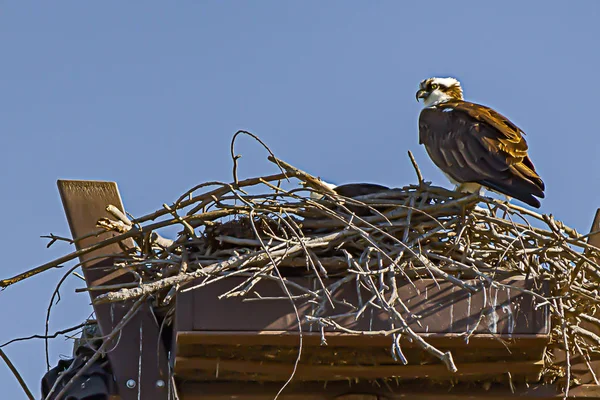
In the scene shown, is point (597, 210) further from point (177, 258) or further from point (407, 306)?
point (177, 258)

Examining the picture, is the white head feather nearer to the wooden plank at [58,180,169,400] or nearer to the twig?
the wooden plank at [58,180,169,400]

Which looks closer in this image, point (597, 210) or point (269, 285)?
point (269, 285)

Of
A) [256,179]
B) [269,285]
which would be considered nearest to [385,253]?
[269,285]

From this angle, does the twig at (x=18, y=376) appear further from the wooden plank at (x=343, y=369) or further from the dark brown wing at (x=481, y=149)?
the dark brown wing at (x=481, y=149)

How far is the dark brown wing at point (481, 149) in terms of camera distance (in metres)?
4.89

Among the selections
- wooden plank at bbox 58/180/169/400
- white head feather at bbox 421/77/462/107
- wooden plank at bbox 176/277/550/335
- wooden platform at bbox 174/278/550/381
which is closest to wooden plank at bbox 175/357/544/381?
wooden platform at bbox 174/278/550/381

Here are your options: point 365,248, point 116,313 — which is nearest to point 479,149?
point 365,248

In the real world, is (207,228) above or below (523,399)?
above

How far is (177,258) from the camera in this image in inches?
165

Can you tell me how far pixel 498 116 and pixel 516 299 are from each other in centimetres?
184

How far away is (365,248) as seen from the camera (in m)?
4.07

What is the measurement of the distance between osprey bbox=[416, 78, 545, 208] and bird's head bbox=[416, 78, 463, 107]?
73 cm

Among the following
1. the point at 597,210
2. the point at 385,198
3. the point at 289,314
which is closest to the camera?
the point at 289,314

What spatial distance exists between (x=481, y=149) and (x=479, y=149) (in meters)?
0.01
